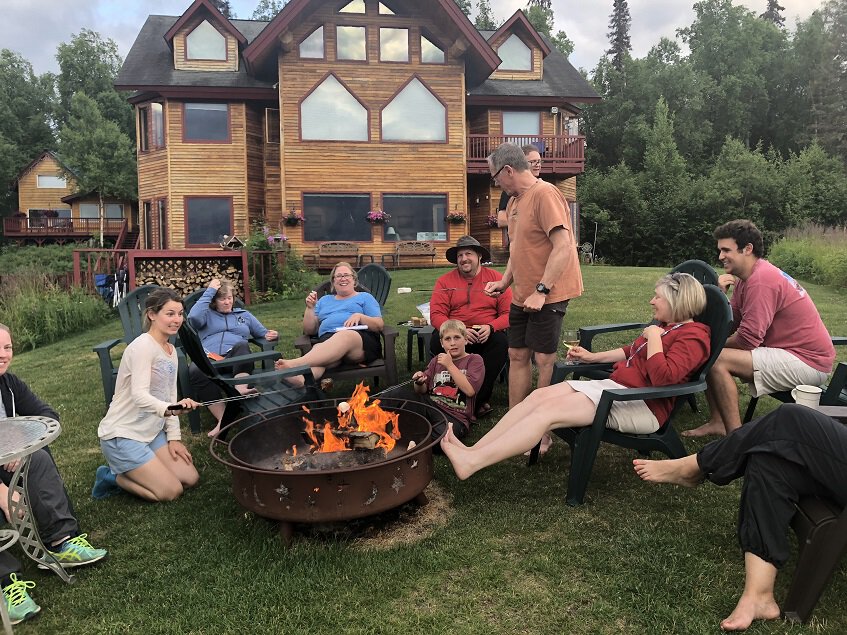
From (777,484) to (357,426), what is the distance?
1918 mm

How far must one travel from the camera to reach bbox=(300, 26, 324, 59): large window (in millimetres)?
14898

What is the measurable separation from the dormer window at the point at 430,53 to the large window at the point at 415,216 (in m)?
3.43

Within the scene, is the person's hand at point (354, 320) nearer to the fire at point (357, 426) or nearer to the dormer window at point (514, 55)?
the fire at point (357, 426)

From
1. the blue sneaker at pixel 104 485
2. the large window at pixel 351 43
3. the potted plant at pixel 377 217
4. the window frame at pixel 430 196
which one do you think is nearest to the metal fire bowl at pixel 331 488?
the blue sneaker at pixel 104 485

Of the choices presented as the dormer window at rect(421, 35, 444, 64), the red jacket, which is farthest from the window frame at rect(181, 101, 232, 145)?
the red jacket

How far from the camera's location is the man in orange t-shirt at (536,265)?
11.3 feet

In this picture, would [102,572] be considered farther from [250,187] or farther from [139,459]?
[250,187]

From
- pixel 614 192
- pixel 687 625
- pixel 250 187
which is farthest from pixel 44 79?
pixel 687 625

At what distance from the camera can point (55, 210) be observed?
101 ft

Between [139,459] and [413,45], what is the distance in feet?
47.6

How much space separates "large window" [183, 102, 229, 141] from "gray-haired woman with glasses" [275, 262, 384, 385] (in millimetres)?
12080

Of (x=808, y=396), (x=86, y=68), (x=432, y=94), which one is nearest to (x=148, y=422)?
(x=808, y=396)

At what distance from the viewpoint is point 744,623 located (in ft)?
6.49

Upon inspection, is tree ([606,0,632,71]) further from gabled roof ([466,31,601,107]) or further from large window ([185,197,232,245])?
large window ([185,197,232,245])
